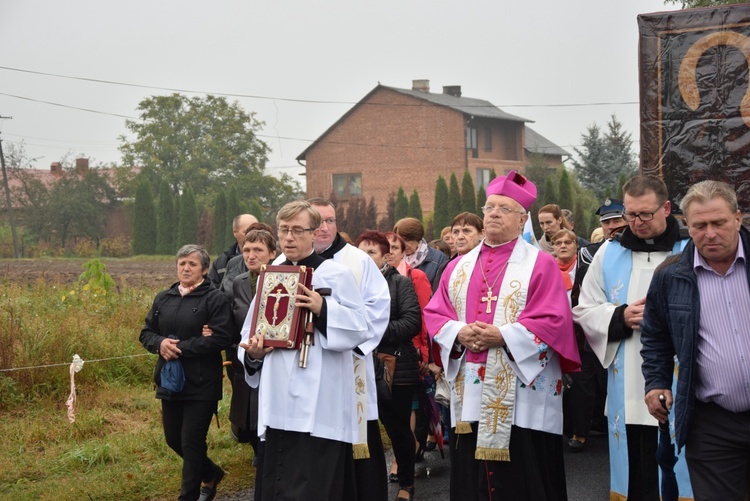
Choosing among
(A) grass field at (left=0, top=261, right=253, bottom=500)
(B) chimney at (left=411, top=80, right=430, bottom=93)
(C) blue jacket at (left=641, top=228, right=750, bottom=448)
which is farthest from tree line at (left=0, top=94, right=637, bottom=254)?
(C) blue jacket at (left=641, top=228, right=750, bottom=448)

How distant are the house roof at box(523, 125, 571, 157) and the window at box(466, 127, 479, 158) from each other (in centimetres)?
836

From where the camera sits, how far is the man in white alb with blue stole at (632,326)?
18.5ft

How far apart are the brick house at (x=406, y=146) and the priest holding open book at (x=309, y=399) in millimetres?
53517

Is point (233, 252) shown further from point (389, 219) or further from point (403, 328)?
point (389, 219)

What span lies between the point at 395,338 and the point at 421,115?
179 ft

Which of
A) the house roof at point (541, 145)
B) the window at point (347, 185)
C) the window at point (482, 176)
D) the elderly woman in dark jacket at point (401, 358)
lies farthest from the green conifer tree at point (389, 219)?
the elderly woman in dark jacket at point (401, 358)

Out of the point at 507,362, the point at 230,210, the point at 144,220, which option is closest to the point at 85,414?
the point at 507,362

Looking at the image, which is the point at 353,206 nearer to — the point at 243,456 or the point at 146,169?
the point at 146,169

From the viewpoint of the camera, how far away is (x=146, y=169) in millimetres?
69938

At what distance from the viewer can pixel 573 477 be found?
778 centimetres

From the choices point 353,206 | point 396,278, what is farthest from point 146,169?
point 396,278

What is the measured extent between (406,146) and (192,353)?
55.0 meters

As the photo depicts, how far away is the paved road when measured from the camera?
7266mm

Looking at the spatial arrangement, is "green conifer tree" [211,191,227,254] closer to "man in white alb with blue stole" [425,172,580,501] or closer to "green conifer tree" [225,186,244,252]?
"green conifer tree" [225,186,244,252]
